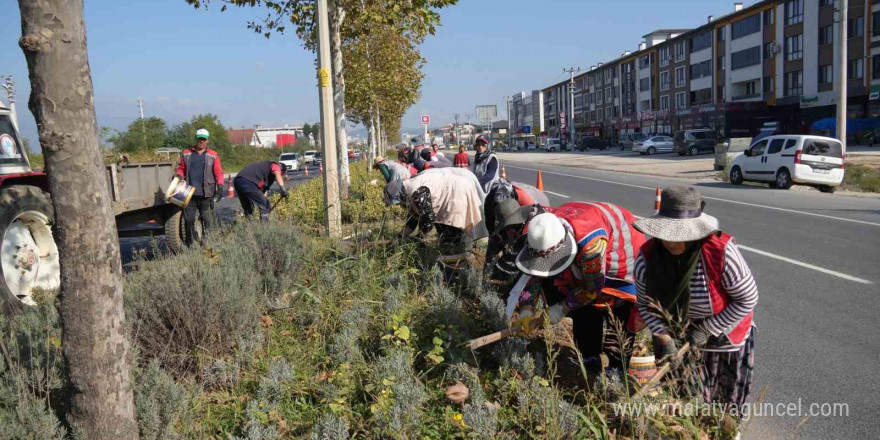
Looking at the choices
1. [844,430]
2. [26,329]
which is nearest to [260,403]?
[26,329]

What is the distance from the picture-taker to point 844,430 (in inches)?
140

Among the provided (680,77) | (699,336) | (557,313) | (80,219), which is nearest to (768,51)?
(680,77)

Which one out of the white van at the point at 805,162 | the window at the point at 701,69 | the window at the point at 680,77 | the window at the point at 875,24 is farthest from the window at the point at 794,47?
the white van at the point at 805,162

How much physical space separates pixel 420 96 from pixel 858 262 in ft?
90.5

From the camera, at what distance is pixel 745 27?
5472cm

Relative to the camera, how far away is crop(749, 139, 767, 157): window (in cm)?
1929

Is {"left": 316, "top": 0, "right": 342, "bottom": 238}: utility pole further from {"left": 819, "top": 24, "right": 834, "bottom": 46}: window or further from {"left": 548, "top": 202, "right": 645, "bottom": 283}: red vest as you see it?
{"left": 819, "top": 24, "right": 834, "bottom": 46}: window

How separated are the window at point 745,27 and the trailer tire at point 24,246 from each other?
2275 inches

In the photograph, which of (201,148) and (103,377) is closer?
(103,377)

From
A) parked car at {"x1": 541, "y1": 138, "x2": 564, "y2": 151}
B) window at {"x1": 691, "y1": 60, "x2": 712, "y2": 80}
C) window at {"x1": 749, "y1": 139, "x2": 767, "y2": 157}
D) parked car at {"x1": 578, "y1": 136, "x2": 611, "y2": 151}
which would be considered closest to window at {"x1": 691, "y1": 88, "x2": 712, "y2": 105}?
window at {"x1": 691, "y1": 60, "x2": 712, "y2": 80}

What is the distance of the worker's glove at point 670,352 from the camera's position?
2.97 meters

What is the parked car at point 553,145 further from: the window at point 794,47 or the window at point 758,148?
the window at point 758,148

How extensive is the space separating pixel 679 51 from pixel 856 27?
24.7m

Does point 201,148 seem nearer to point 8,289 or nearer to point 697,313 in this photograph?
point 8,289
